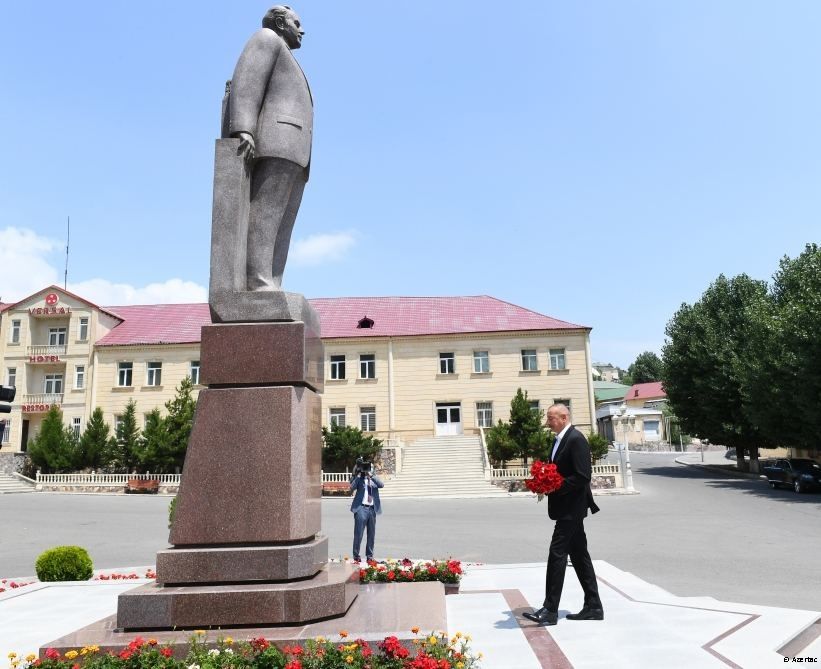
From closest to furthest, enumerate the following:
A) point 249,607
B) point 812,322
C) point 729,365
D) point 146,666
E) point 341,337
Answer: point 146,666 → point 249,607 → point 812,322 → point 729,365 → point 341,337

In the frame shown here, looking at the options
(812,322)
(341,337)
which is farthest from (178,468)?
(812,322)

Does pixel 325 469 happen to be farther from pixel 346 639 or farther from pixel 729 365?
pixel 346 639

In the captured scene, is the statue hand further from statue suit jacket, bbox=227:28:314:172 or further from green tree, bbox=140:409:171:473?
green tree, bbox=140:409:171:473

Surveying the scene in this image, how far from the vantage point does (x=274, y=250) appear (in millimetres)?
6246

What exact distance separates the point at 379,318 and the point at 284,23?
3201 centimetres

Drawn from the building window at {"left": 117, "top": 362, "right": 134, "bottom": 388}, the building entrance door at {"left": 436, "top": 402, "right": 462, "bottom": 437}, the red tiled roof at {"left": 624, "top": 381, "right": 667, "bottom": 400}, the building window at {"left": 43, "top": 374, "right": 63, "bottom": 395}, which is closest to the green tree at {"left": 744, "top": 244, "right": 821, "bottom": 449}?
the building entrance door at {"left": 436, "top": 402, "right": 462, "bottom": 437}

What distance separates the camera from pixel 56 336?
3769cm

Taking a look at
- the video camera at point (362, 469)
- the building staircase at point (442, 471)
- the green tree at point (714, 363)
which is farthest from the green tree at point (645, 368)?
the video camera at point (362, 469)

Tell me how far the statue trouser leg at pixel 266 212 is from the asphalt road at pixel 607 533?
7.01 meters

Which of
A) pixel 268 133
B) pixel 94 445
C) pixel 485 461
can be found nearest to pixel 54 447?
pixel 94 445

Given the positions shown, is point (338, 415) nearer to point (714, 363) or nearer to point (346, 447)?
point (346, 447)

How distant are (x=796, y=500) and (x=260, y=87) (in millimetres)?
23802

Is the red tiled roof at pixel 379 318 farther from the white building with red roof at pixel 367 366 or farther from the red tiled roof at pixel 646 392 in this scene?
the red tiled roof at pixel 646 392

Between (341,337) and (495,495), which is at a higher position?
(341,337)
